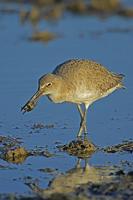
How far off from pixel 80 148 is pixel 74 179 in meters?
1.32

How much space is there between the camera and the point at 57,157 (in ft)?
34.3

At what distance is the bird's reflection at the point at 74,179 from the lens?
8805 millimetres

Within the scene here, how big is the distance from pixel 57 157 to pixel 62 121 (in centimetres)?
183

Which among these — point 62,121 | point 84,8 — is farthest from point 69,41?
point 62,121

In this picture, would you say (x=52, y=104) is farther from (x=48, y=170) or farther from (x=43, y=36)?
(x=43, y=36)

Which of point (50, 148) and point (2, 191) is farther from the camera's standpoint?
point (50, 148)

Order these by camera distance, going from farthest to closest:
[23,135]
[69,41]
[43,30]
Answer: [43,30] < [69,41] < [23,135]

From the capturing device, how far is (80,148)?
10680 mm

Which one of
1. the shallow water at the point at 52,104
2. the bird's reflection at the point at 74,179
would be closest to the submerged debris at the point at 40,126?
the shallow water at the point at 52,104

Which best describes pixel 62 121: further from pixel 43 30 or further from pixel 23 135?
pixel 43 30

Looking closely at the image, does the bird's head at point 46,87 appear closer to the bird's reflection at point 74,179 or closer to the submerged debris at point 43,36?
the bird's reflection at point 74,179

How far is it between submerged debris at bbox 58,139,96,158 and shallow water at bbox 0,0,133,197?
14 cm

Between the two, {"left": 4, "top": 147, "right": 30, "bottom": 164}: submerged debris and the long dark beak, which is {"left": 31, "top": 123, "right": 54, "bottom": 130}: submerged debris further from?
{"left": 4, "top": 147, "right": 30, "bottom": 164}: submerged debris

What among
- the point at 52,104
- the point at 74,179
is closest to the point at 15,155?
the point at 74,179
